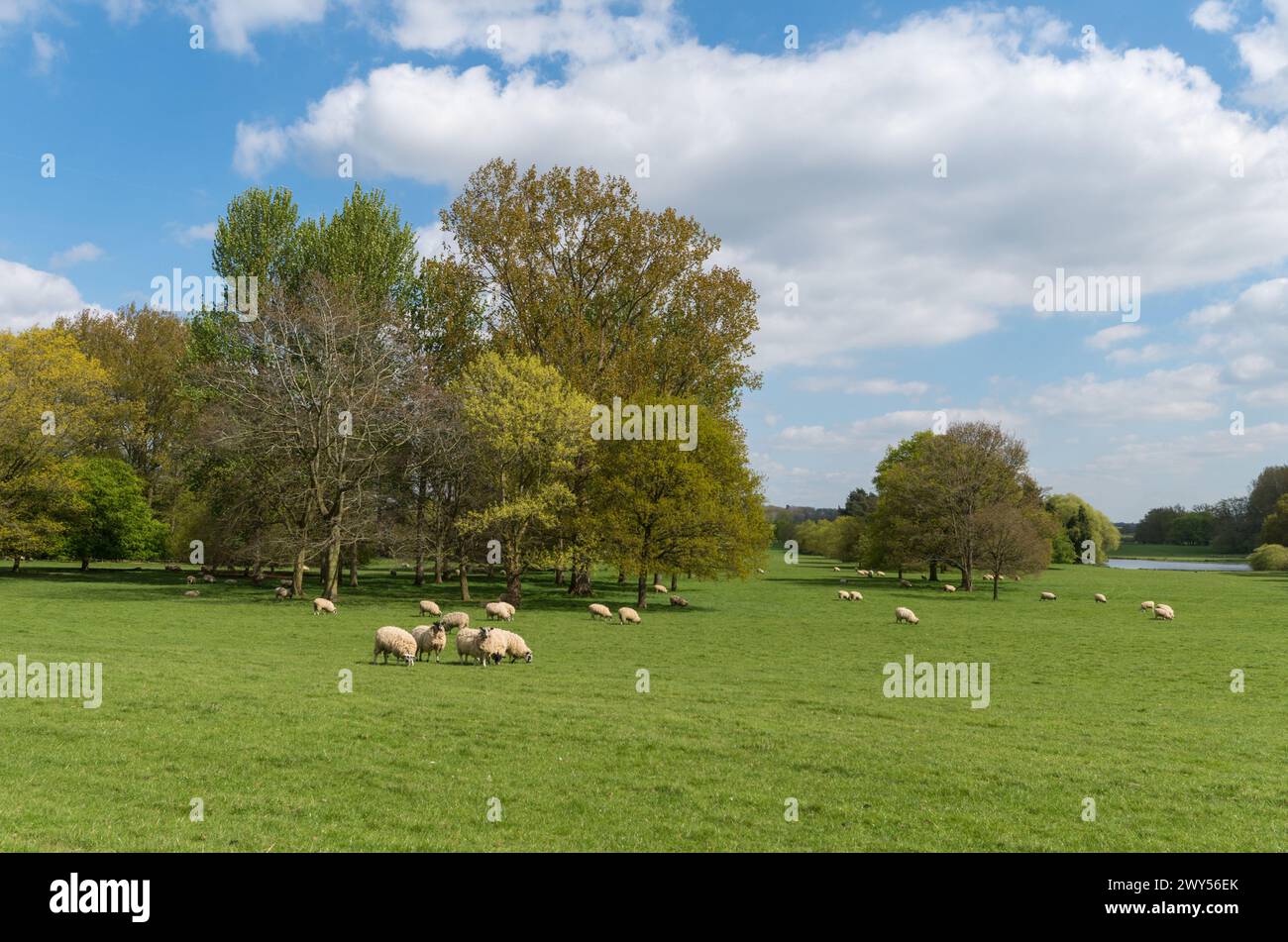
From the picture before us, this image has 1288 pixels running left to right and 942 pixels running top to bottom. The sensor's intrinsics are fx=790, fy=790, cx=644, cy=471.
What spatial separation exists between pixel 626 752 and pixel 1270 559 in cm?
12610

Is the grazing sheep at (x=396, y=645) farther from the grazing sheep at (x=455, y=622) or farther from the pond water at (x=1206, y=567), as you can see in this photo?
the pond water at (x=1206, y=567)

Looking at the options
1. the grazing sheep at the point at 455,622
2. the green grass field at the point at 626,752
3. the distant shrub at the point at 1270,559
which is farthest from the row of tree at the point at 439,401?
the distant shrub at the point at 1270,559

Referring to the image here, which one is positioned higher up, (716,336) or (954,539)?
(716,336)

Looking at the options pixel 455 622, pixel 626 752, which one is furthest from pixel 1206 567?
pixel 626 752

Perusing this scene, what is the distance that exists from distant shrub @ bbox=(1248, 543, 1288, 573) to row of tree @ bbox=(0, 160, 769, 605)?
90.2 meters

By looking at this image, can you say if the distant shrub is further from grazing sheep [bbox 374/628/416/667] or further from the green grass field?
grazing sheep [bbox 374/628/416/667]

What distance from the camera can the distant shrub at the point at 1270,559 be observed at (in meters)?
106

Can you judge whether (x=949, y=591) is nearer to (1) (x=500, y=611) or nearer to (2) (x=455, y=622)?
(1) (x=500, y=611)

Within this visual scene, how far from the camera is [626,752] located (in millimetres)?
14156

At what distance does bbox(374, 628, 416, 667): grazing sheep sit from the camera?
24547 millimetres
